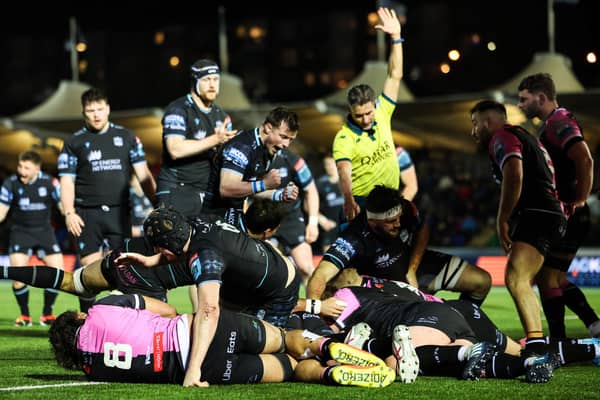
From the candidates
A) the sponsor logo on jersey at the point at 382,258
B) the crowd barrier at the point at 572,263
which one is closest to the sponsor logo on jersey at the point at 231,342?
the sponsor logo on jersey at the point at 382,258

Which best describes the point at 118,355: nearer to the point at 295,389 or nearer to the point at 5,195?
the point at 295,389

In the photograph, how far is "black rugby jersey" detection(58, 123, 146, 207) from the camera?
10867 millimetres

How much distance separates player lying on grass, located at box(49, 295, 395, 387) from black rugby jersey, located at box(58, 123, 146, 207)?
13.1ft

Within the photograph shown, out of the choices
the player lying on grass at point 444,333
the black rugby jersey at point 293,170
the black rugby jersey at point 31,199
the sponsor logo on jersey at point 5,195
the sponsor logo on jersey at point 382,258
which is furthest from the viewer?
the black rugby jersey at point 31,199

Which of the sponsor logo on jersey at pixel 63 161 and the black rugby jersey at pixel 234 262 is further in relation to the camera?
the sponsor logo on jersey at pixel 63 161

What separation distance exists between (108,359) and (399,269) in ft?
9.90

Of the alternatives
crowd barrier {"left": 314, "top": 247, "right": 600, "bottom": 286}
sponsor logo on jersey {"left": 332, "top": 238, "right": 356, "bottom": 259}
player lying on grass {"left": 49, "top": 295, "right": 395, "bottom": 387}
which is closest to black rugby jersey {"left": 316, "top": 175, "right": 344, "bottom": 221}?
crowd barrier {"left": 314, "top": 247, "right": 600, "bottom": 286}

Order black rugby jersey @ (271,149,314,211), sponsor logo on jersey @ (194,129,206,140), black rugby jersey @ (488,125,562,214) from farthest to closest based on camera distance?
1. black rugby jersey @ (271,149,314,211)
2. sponsor logo on jersey @ (194,129,206,140)
3. black rugby jersey @ (488,125,562,214)

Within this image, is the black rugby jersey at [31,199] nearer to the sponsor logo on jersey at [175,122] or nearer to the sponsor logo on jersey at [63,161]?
the sponsor logo on jersey at [63,161]

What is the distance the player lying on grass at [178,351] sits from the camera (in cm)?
664

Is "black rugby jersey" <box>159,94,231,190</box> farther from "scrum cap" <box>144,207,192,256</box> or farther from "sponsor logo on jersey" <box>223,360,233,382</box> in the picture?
"sponsor logo on jersey" <box>223,360,233,382</box>

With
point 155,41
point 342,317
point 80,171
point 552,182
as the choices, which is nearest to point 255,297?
point 342,317

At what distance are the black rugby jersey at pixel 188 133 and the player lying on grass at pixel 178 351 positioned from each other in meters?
3.09

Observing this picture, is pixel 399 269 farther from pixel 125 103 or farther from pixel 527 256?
pixel 125 103
